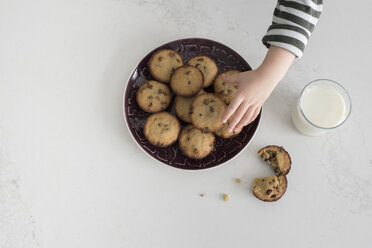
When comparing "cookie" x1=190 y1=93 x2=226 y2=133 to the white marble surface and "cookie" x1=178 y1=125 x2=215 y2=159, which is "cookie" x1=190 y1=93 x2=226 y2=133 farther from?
the white marble surface

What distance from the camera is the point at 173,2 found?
3.56 ft

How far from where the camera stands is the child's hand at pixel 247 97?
90cm

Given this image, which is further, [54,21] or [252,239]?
[54,21]

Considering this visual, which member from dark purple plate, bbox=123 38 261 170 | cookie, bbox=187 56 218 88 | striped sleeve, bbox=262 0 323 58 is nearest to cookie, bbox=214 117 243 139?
dark purple plate, bbox=123 38 261 170

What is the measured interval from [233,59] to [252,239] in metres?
0.50

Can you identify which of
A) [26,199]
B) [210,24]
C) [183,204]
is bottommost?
[26,199]

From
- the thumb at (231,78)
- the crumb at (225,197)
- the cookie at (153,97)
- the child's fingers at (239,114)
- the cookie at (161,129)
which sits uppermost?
the thumb at (231,78)

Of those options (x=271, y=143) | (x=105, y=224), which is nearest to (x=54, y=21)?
(x=105, y=224)

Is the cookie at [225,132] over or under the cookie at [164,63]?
under

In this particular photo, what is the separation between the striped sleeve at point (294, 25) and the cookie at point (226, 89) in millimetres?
146

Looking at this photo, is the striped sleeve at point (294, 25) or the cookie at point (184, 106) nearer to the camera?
the striped sleeve at point (294, 25)

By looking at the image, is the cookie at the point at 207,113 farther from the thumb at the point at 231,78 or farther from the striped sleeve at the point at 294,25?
the striped sleeve at the point at 294,25

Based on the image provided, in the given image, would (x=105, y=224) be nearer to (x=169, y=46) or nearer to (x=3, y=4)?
(x=169, y=46)

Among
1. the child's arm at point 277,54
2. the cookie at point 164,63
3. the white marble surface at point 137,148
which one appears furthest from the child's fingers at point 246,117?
the cookie at point 164,63
